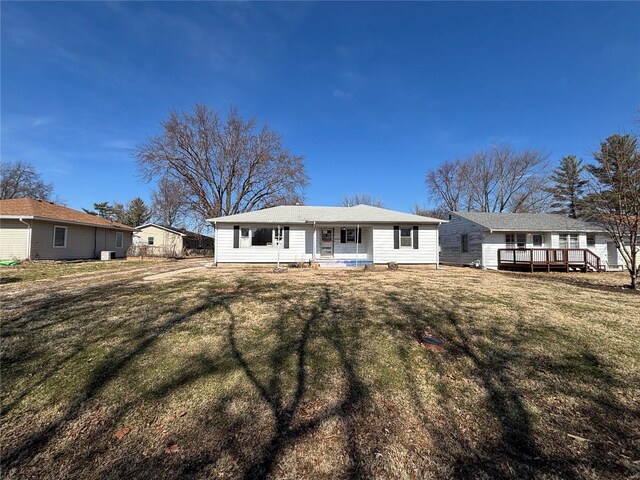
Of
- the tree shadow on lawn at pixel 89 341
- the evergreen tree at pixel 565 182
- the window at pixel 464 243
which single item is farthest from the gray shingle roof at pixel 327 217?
the evergreen tree at pixel 565 182

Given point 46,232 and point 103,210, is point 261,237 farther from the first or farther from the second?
point 103,210

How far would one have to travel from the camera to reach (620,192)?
10.8 meters

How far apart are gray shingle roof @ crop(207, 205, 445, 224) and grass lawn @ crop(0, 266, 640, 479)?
9831 millimetres

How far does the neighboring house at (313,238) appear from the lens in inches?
620

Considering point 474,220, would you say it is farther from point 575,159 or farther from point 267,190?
point 575,159

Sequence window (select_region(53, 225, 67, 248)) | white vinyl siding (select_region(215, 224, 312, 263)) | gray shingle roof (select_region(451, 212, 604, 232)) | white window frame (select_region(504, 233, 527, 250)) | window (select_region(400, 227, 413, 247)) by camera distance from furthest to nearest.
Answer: white window frame (select_region(504, 233, 527, 250)) < gray shingle roof (select_region(451, 212, 604, 232)) < window (select_region(53, 225, 67, 248)) < window (select_region(400, 227, 413, 247)) < white vinyl siding (select_region(215, 224, 312, 263))

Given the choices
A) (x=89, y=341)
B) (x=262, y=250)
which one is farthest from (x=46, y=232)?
(x=89, y=341)

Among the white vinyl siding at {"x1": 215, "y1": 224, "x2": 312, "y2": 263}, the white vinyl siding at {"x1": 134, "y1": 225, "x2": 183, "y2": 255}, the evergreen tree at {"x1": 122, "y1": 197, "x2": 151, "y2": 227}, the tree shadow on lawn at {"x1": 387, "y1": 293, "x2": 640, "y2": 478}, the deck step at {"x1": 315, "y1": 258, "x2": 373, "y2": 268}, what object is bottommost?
the tree shadow on lawn at {"x1": 387, "y1": 293, "x2": 640, "y2": 478}

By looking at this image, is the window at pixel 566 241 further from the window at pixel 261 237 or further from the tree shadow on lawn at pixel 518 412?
the tree shadow on lawn at pixel 518 412

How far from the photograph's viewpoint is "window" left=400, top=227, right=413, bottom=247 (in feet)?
52.9

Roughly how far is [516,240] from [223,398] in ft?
70.0

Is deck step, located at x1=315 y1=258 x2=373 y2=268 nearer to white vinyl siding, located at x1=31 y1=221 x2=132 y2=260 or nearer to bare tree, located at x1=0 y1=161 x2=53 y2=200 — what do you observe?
white vinyl siding, located at x1=31 y1=221 x2=132 y2=260

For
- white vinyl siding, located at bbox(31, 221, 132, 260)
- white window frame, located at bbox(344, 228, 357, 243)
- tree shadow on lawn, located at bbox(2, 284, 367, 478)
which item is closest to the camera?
tree shadow on lawn, located at bbox(2, 284, 367, 478)

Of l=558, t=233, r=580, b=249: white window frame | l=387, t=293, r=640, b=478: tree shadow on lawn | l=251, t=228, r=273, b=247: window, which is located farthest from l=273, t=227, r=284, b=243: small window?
l=558, t=233, r=580, b=249: white window frame
